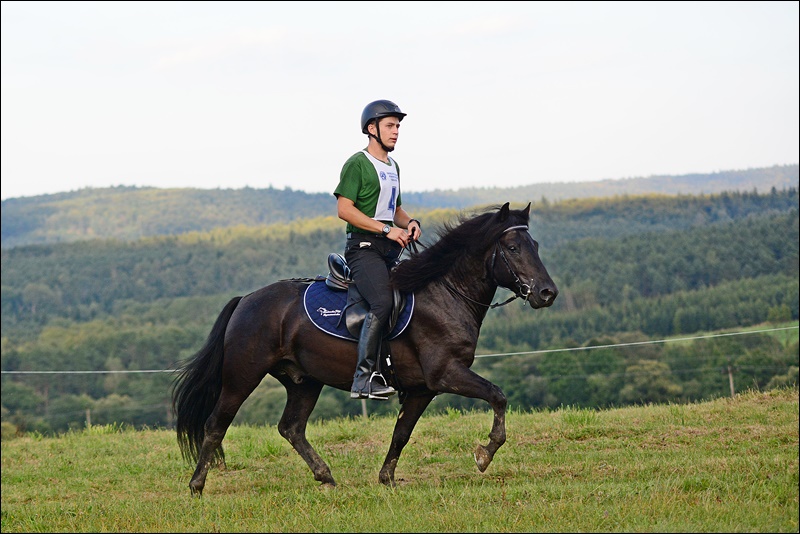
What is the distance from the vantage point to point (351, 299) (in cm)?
895

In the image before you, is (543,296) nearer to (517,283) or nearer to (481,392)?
(517,283)

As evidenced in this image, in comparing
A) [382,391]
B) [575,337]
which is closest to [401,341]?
[382,391]

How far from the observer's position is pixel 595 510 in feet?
22.4

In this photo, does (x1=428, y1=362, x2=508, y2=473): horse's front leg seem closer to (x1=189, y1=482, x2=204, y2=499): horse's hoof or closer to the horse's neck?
the horse's neck

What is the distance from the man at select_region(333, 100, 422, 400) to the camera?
340 inches

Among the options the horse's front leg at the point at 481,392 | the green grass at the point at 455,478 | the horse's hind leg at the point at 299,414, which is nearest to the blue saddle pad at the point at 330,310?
the horse's front leg at the point at 481,392

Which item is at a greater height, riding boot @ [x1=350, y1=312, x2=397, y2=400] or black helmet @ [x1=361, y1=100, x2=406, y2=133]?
black helmet @ [x1=361, y1=100, x2=406, y2=133]

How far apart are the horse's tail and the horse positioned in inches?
0.4

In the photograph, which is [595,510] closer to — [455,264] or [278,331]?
[455,264]

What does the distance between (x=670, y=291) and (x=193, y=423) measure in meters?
153

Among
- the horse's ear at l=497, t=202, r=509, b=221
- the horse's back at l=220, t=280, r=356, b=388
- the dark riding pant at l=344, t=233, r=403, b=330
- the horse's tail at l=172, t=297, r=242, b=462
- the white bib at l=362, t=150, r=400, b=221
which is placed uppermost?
the white bib at l=362, t=150, r=400, b=221

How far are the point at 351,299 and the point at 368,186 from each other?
113cm

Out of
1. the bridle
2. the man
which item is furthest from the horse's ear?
the man

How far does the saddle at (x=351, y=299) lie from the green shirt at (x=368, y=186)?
1.29 ft
